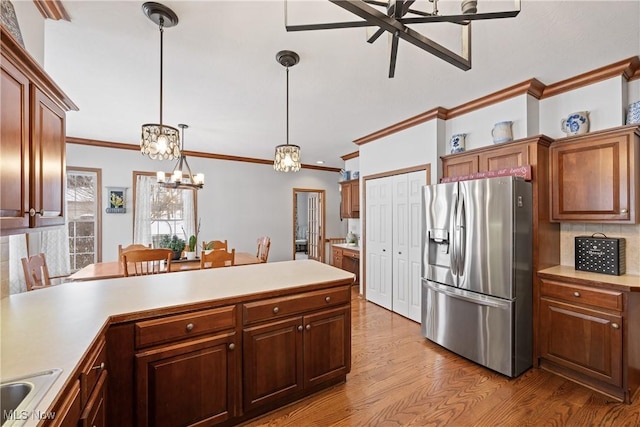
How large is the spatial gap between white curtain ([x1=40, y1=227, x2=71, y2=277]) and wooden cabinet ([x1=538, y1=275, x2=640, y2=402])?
623 centimetres

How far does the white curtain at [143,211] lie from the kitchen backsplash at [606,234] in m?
6.14

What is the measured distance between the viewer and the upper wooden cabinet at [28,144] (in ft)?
3.74

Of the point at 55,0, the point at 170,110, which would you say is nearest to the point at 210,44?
the point at 55,0

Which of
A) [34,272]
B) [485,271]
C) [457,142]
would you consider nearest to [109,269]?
[34,272]

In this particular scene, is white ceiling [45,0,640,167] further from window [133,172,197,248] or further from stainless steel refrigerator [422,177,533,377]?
window [133,172,197,248]

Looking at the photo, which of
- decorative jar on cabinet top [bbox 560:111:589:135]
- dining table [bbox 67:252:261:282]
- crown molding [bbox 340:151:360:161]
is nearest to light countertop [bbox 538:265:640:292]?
decorative jar on cabinet top [bbox 560:111:589:135]

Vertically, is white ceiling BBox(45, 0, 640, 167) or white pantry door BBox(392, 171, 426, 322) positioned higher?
white ceiling BBox(45, 0, 640, 167)

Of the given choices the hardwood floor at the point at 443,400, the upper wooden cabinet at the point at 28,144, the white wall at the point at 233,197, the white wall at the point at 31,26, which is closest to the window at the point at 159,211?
the white wall at the point at 233,197

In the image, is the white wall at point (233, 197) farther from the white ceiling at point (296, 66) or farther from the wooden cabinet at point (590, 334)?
the wooden cabinet at point (590, 334)

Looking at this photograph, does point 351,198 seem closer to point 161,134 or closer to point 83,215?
point 161,134

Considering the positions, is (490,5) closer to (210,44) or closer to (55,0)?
A: (210,44)

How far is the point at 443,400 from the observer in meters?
2.15

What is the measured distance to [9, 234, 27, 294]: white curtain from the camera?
115 inches

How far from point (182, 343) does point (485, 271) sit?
97.5 inches
